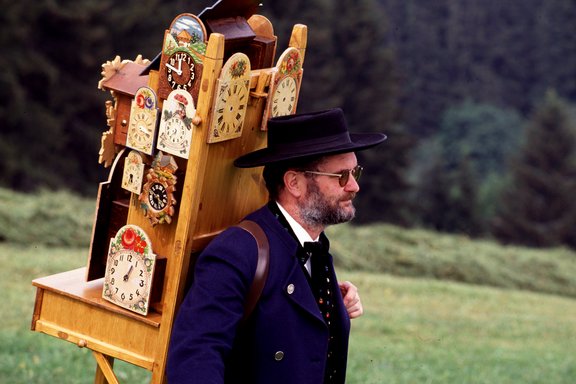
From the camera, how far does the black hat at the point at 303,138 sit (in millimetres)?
3670

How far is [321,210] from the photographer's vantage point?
12.2 feet

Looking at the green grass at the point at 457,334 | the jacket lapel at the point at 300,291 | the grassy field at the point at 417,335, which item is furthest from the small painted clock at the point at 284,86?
the green grass at the point at 457,334

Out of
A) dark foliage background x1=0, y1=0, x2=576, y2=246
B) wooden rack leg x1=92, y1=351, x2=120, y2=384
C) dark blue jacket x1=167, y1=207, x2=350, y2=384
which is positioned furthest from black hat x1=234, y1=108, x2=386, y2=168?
dark foliage background x1=0, y1=0, x2=576, y2=246

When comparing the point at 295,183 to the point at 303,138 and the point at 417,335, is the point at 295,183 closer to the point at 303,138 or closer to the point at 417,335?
the point at 303,138

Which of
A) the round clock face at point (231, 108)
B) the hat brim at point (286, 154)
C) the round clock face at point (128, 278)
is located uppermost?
the round clock face at point (231, 108)

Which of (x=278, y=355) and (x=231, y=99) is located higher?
(x=231, y=99)

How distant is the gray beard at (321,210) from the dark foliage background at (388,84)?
76.0 ft

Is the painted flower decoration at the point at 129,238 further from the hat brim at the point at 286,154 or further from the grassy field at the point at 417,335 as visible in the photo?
the grassy field at the point at 417,335

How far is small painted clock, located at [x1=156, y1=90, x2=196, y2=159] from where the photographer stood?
351 cm

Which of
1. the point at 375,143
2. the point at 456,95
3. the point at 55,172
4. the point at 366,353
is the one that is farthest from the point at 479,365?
the point at 456,95

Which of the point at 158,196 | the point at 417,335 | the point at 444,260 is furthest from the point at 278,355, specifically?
the point at 444,260

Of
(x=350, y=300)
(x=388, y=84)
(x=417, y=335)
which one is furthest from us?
(x=388, y=84)

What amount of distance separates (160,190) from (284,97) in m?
0.63

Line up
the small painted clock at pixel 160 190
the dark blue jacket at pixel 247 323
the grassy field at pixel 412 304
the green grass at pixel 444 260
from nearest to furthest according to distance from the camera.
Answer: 1. the dark blue jacket at pixel 247 323
2. the small painted clock at pixel 160 190
3. the grassy field at pixel 412 304
4. the green grass at pixel 444 260
